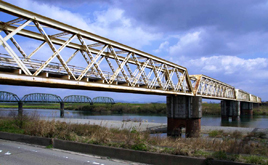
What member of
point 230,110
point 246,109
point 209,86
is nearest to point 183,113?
point 209,86

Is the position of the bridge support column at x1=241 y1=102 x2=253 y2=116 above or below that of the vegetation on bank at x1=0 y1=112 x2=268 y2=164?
below

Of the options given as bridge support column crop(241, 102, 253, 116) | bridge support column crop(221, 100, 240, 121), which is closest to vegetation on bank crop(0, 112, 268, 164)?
bridge support column crop(221, 100, 240, 121)

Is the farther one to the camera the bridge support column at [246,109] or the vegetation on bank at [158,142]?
the bridge support column at [246,109]

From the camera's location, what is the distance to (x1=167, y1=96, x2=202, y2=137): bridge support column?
32.8m

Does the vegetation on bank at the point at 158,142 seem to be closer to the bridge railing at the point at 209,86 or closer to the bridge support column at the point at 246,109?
the bridge railing at the point at 209,86

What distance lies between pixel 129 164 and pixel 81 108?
400 feet

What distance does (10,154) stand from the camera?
9.48m

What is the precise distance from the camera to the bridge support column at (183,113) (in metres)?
32.8

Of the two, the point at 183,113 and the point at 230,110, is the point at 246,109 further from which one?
the point at 183,113

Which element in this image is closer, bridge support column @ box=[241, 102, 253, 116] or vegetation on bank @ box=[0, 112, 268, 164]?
vegetation on bank @ box=[0, 112, 268, 164]

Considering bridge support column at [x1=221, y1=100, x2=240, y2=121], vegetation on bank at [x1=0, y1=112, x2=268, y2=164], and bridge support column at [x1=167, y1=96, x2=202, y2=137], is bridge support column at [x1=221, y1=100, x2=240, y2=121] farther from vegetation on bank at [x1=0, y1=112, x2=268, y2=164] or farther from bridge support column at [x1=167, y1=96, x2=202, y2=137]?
vegetation on bank at [x1=0, y1=112, x2=268, y2=164]

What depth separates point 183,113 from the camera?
3338cm

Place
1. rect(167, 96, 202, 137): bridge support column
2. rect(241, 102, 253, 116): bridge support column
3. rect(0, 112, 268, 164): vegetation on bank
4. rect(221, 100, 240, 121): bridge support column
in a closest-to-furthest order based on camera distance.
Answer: rect(0, 112, 268, 164): vegetation on bank
rect(167, 96, 202, 137): bridge support column
rect(221, 100, 240, 121): bridge support column
rect(241, 102, 253, 116): bridge support column

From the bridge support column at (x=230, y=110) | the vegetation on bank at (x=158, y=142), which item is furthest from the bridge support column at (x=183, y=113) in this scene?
the bridge support column at (x=230, y=110)
